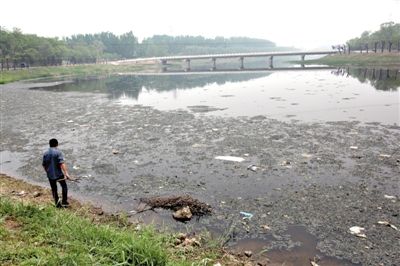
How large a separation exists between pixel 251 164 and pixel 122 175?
404 centimetres

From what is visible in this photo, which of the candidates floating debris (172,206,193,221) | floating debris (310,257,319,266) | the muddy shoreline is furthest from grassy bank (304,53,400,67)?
floating debris (310,257,319,266)

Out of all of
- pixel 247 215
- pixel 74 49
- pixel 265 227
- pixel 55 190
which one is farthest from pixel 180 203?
pixel 74 49

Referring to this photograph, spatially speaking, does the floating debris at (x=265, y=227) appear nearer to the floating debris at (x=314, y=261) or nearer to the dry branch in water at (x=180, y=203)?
the floating debris at (x=314, y=261)

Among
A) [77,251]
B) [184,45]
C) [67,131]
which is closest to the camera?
[77,251]

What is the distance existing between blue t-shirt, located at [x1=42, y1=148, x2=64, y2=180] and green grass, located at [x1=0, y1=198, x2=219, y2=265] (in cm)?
112

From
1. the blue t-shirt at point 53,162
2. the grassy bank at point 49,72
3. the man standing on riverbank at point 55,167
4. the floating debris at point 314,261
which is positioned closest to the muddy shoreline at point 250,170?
the floating debris at point 314,261

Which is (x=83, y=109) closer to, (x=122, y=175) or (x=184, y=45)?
(x=122, y=175)

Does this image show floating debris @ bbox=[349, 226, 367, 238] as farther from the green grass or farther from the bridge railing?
the bridge railing

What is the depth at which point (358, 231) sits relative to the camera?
6652mm

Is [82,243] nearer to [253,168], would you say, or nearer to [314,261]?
[314,261]

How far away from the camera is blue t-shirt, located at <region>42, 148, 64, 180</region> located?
25.8 feet

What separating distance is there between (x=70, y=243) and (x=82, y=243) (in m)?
0.19

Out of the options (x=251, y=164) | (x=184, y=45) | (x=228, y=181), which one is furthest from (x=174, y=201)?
(x=184, y=45)

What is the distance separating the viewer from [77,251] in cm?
535
